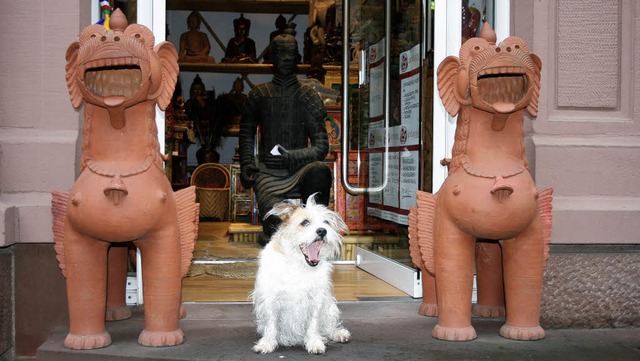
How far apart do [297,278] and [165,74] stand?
0.99 meters

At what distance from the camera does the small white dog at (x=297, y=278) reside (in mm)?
2645

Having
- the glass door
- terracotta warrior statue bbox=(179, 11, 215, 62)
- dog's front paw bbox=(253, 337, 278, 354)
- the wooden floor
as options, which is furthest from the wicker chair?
dog's front paw bbox=(253, 337, 278, 354)

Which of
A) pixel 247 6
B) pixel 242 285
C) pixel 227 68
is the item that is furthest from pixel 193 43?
pixel 242 285

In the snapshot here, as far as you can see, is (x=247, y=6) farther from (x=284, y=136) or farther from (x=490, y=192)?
(x=490, y=192)

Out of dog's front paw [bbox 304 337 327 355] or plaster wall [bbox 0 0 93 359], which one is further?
plaster wall [bbox 0 0 93 359]

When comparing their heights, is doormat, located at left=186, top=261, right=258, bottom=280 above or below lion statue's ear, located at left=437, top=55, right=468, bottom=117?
below

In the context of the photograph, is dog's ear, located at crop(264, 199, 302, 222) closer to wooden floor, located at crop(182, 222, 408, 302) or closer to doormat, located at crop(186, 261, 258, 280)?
wooden floor, located at crop(182, 222, 408, 302)

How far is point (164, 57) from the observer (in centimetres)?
283

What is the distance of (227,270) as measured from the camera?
4855 millimetres

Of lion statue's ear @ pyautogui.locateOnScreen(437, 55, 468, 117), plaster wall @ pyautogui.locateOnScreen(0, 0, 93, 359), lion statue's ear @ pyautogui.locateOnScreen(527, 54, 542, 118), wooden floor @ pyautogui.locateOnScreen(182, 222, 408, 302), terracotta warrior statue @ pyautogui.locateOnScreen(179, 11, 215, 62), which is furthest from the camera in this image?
terracotta warrior statue @ pyautogui.locateOnScreen(179, 11, 215, 62)

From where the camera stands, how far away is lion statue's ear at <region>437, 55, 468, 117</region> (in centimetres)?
294

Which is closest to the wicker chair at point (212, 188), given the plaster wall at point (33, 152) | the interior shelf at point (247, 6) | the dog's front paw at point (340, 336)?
the interior shelf at point (247, 6)

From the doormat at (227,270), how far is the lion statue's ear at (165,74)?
2.06 m

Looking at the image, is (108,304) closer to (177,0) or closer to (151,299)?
(151,299)
